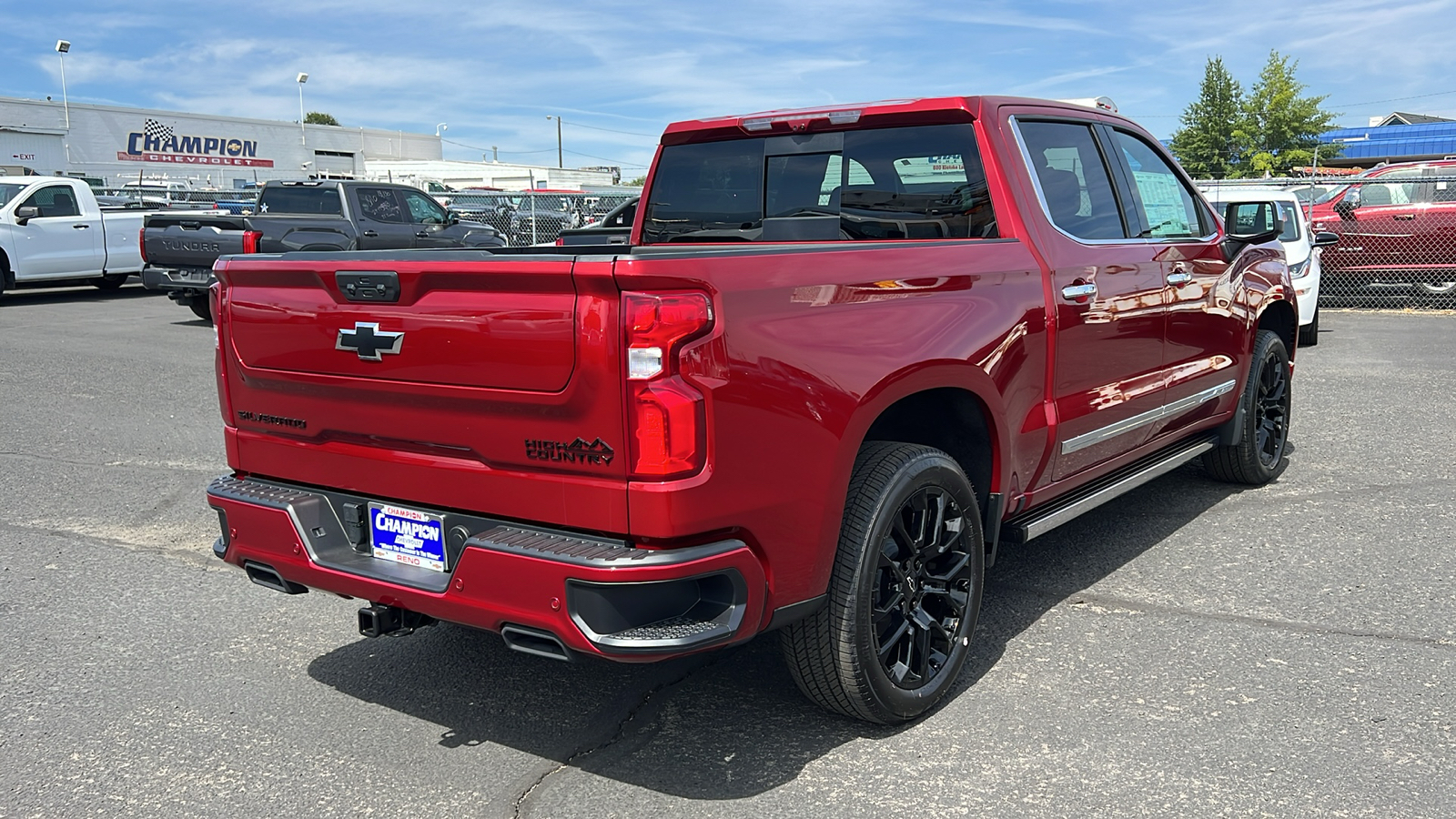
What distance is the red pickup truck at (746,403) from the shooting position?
2812mm

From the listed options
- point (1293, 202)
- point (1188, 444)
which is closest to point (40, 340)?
point (1188, 444)

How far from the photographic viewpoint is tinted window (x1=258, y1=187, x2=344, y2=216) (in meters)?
15.7

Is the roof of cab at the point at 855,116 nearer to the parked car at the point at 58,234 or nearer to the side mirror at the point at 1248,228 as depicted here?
the side mirror at the point at 1248,228

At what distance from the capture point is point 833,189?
4.65 meters

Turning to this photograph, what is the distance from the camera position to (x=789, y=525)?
9.99 feet

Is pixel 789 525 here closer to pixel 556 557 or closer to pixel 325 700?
pixel 556 557

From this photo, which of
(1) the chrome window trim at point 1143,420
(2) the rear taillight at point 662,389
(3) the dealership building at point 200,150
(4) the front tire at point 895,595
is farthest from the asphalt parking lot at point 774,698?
(3) the dealership building at point 200,150

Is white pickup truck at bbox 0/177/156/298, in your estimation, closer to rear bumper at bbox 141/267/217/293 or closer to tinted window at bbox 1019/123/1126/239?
rear bumper at bbox 141/267/217/293

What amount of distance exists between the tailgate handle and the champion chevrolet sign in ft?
199

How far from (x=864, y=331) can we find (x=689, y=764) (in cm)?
130

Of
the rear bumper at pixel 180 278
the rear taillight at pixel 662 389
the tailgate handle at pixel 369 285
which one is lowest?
the rear bumper at pixel 180 278

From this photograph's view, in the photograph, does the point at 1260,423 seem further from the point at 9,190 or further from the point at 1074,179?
the point at 9,190

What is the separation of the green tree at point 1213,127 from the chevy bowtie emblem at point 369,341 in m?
61.3

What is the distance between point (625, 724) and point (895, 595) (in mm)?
908
